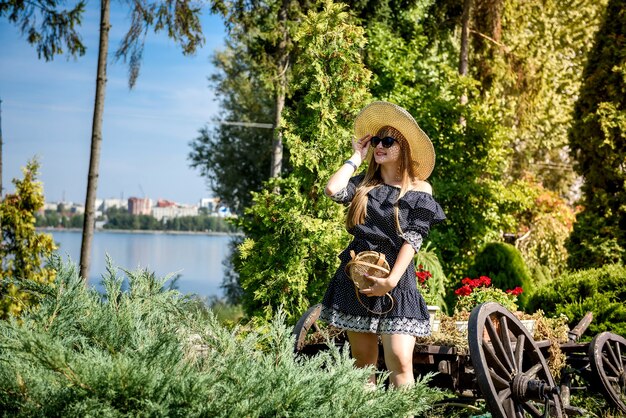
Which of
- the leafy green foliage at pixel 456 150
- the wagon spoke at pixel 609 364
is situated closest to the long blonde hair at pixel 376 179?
the wagon spoke at pixel 609 364

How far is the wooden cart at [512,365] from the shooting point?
3770 millimetres

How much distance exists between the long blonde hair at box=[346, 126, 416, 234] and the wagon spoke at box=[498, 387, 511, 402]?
1.13m

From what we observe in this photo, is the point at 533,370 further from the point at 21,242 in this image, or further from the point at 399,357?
the point at 21,242

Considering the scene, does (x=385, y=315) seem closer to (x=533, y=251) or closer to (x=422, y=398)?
(x=422, y=398)

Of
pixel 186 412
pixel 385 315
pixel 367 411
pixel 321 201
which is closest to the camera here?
pixel 186 412

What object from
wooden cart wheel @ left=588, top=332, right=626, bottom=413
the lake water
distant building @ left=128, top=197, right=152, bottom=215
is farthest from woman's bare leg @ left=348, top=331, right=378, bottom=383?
distant building @ left=128, top=197, right=152, bottom=215

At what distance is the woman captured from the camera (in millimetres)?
3650

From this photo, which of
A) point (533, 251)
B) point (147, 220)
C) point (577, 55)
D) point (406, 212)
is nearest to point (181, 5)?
point (406, 212)

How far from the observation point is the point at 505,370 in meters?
3.91

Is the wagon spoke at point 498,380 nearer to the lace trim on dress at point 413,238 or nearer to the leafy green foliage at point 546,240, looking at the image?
the lace trim on dress at point 413,238

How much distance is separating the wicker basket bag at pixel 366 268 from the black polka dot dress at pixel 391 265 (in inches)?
2.0

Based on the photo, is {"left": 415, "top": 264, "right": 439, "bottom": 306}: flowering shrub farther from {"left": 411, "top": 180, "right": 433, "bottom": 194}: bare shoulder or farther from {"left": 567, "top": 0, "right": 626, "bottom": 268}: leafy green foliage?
{"left": 411, "top": 180, "right": 433, "bottom": 194}: bare shoulder

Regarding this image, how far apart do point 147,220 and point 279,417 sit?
76.6 feet

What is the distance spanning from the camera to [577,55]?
19.2 meters
